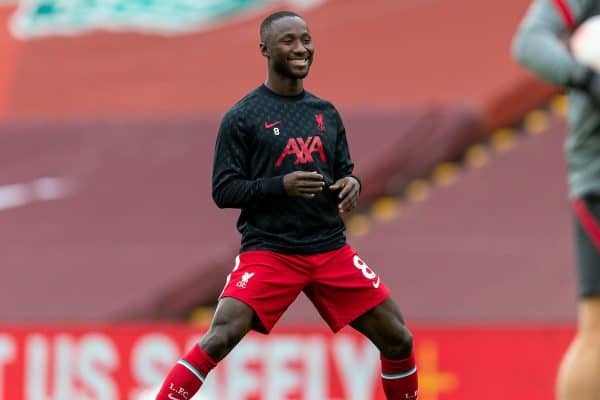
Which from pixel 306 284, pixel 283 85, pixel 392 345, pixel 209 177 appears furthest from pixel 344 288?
pixel 209 177

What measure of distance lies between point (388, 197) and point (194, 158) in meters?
1.89

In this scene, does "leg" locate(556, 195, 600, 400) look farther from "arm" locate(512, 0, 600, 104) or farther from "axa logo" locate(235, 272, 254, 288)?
"axa logo" locate(235, 272, 254, 288)

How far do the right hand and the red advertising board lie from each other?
443 centimetres

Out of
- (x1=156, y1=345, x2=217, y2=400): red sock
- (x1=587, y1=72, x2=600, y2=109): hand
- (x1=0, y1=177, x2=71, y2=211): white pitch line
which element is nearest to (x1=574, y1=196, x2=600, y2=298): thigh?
(x1=587, y1=72, x2=600, y2=109): hand

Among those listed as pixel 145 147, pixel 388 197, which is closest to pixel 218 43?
pixel 145 147

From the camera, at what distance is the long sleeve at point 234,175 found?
17.4 ft

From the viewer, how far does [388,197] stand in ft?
44.9

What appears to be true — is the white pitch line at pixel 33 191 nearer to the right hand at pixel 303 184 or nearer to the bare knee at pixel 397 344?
the bare knee at pixel 397 344

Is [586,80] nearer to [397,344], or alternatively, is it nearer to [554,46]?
[554,46]

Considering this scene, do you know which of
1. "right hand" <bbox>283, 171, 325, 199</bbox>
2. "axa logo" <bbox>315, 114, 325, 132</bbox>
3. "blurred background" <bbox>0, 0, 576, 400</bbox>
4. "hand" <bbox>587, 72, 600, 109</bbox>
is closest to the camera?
"hand" <bbox>587, 72, 600, 109</bbox>

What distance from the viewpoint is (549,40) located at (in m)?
4.24

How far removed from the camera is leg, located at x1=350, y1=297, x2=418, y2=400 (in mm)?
5523

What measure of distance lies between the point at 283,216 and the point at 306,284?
0.27 meters

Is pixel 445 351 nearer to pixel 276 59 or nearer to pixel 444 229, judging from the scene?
pixel 444 229
